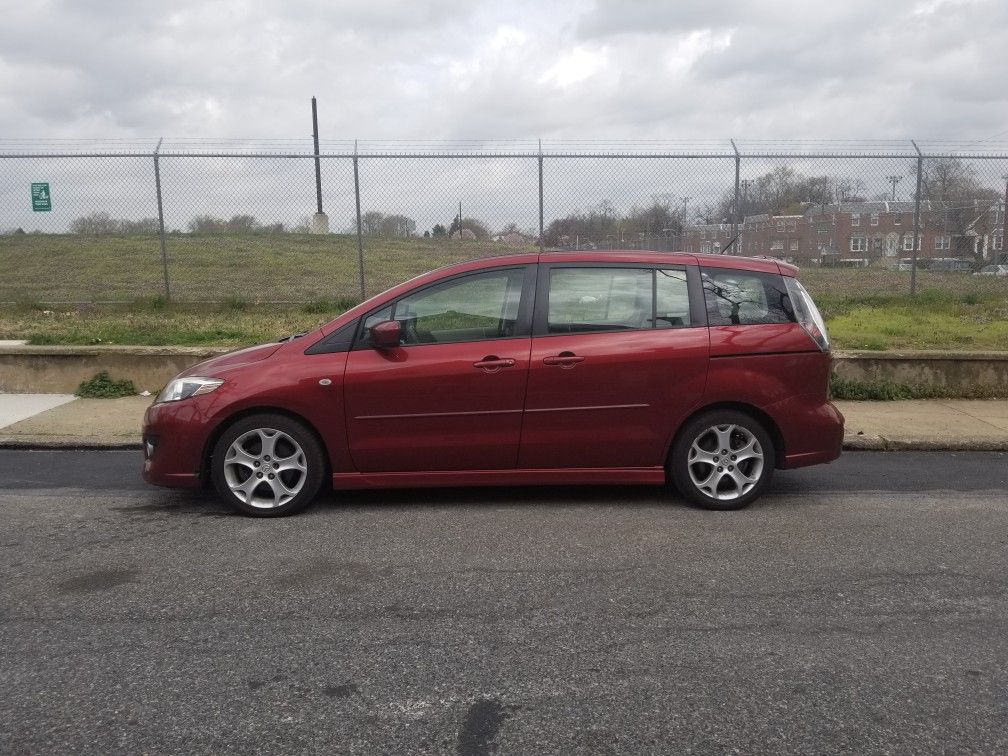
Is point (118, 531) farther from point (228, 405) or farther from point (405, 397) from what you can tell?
point (405, 397)

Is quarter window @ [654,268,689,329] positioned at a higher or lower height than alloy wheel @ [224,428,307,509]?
higher

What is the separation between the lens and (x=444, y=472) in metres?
5.63

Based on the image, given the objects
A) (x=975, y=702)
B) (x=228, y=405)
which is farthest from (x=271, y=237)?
(x=975, y=702)

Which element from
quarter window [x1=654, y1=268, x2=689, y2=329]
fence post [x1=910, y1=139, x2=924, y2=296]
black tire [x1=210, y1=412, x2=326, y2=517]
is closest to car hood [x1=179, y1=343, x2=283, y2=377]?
black tire [x1=210, y1=412, x2=326, y2=517]

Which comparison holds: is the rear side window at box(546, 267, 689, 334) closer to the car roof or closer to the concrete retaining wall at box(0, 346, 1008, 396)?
the car roof

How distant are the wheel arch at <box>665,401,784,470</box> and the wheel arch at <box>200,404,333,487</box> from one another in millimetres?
2190

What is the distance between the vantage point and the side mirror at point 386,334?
5.42m

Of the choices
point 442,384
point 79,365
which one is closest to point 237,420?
point 442,384

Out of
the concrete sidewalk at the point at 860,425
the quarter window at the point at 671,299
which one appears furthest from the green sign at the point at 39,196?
the quarter window at the point at 671,299

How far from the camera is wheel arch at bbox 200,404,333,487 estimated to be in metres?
5.46

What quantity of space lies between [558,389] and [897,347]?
234 inches

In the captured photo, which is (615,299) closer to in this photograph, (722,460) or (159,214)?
(722,460)

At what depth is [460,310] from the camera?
5.70m

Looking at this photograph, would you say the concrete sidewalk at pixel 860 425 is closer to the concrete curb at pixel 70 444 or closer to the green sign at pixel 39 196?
the concrete curb at pixel 70 444
